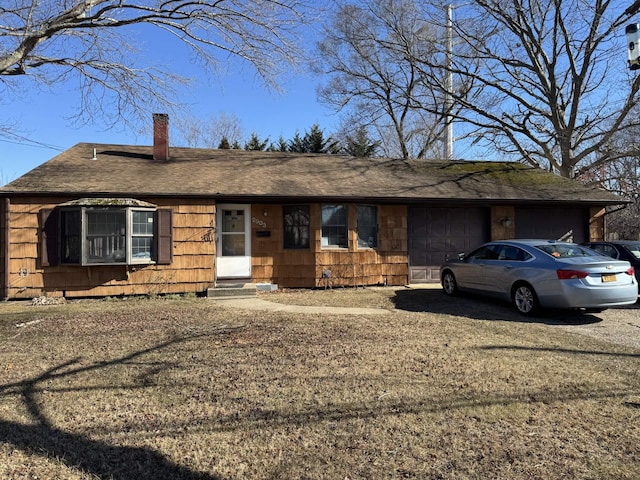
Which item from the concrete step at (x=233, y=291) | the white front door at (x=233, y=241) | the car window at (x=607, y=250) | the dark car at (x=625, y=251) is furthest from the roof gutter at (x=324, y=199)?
the dark car at (x=625, y=251)

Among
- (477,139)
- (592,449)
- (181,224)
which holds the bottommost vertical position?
(592,449)

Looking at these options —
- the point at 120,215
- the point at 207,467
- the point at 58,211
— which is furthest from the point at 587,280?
the point at 58,211

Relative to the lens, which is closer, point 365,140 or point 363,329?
point 363,329

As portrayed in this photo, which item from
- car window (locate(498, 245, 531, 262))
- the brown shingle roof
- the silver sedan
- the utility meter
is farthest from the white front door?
the utility meter

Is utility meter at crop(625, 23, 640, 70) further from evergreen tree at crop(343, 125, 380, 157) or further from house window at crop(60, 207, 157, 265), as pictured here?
evergreen tree at crop(343, 125, 380, 157)

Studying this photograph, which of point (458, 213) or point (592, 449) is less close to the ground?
point (458, 213)

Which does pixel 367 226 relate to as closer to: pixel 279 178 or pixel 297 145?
pixel 279 178

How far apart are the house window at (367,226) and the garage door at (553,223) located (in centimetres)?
471

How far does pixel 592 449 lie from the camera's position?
10.5 ft

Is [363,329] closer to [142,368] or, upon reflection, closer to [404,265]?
[142,368]

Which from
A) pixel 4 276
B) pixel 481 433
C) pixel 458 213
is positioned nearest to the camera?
pixel 481 433

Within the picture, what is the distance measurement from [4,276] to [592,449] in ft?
37.8

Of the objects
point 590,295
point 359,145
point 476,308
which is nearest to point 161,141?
point 476,308

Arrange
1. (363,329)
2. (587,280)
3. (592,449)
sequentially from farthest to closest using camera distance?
(587,280), (363,329), (592,449)
